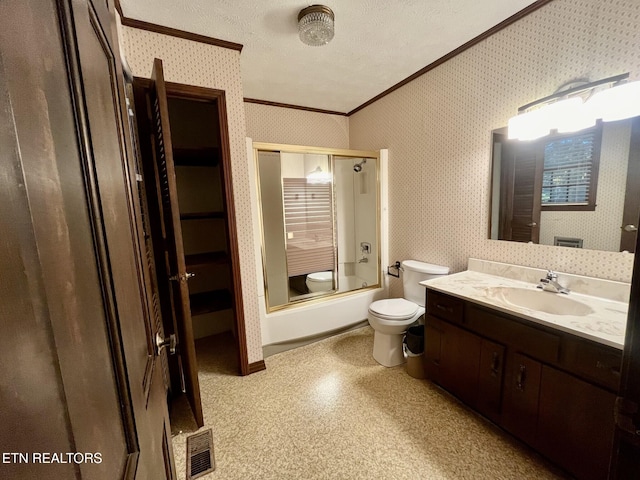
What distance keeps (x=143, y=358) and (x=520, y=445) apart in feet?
6.40

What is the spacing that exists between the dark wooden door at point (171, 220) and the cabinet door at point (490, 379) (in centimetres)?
166

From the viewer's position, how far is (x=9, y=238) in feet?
0.79

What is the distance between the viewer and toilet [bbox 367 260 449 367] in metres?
2.11

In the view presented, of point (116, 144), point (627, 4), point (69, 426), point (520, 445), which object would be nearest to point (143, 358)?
point (69, 426)

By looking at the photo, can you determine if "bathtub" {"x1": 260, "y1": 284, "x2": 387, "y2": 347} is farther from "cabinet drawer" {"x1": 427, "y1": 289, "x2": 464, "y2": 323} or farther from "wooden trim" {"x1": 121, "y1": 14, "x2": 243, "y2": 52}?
"wooden trim" {"x1": 121, "y1": 14, "x2": 243, "y2": 52}

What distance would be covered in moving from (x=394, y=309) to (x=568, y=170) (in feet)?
4.73

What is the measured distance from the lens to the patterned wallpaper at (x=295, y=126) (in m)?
2.85

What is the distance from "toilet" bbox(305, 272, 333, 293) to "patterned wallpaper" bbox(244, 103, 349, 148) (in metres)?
1.54

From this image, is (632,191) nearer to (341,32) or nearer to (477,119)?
(477,119)

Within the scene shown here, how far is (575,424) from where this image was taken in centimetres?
117

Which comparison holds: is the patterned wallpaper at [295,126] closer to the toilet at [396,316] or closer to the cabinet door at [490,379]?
the toilet at [396,316]

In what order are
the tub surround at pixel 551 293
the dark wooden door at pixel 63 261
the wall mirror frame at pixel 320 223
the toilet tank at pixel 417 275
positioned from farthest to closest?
the wall mirror frame at pixel 320 223 < the toilet tank at pixel 417 275 < the tub surround at pixel 551 293 < the dark wooden door at pixel 63 261

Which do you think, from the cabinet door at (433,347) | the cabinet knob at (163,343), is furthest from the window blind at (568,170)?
the cabinet knob at (163,343)

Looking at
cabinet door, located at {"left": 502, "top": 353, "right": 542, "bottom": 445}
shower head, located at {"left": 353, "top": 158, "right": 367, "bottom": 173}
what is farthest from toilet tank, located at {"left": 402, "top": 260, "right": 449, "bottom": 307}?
shower head, located at {"left": 353, "top": 158, "right": 367, "bottom": 173}
